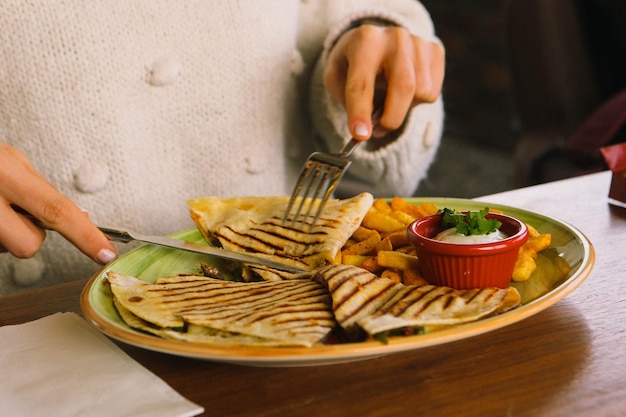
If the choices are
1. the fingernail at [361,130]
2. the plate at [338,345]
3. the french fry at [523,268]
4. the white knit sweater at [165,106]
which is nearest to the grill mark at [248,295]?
the plate at [338,345]

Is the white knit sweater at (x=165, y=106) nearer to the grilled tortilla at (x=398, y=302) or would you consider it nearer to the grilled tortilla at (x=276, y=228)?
the grilled tortilla at (x=276, y=228)

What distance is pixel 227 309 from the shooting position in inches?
36.4

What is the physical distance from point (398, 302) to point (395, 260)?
207mm

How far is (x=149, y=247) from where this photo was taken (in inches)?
48.9

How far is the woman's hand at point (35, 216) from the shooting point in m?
1.10

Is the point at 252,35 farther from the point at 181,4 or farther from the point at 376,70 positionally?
the point at 376,70

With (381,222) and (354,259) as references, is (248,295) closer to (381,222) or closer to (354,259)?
(354,259)

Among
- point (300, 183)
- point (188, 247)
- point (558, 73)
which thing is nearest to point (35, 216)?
point (188, 247)

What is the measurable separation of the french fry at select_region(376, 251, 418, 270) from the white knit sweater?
708 millimetres

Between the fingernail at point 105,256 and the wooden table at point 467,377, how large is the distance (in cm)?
19

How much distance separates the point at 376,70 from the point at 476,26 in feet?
15.5

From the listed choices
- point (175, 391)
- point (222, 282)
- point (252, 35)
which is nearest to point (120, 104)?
point (252, 35)

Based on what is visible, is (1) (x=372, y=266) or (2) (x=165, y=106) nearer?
(1) (x=372, y=266)

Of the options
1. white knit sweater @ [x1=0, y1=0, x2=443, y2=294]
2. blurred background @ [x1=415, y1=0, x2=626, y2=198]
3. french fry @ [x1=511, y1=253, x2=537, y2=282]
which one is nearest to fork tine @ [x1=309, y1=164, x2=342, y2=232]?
french fry @ [x1=511, y1=253, x2=537, y2=282]
